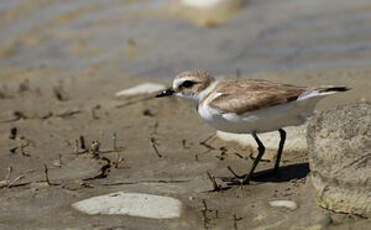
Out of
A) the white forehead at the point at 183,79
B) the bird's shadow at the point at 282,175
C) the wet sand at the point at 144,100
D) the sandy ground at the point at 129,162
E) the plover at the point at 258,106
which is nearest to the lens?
the sandy ground at the point at 129,162

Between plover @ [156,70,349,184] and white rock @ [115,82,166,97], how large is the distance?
2.59 metres

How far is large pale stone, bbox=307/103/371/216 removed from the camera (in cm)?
413

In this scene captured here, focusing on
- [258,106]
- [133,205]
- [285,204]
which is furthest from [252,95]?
[133,205]

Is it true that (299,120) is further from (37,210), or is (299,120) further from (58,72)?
(58,72)

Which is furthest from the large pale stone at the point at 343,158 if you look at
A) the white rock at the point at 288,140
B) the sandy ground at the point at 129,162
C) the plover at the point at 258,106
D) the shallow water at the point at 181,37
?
the shallow water at the point at 181,37

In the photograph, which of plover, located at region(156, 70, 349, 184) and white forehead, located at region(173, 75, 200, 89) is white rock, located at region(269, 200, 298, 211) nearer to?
plover, located at region(156, 70, 349, 184)

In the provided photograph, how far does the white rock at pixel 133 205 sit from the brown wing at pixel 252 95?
75 cm

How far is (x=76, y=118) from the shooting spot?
709 centimetres

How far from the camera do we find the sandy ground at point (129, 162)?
4371 mm

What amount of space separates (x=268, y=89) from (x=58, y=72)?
4.84 m

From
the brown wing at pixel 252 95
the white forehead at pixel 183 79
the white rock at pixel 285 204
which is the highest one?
the white forehead at pixel 183 79

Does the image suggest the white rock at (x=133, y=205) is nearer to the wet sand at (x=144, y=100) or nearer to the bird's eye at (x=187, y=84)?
the wet sand at (x=144, y=100)

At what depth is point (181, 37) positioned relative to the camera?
32.8ft

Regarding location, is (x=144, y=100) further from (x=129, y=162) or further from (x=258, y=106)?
(x=258, y=106)
